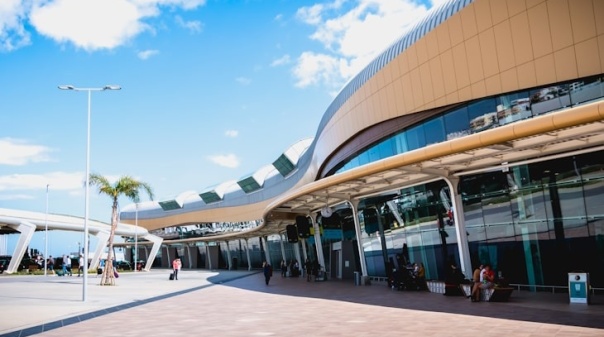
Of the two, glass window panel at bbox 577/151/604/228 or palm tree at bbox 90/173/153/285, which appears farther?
palm tree at bbox 90/173/153/285

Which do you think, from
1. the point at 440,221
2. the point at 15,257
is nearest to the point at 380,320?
the point at 440,221

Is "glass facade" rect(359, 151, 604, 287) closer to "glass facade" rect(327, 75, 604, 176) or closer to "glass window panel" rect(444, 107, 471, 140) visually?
"glass facade" rect(327, 75, 604, 176)

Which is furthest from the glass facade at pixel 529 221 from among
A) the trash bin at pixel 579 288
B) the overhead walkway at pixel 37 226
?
the overhead walkway at pixel 37 226

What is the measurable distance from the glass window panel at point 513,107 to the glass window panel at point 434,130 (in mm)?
3104

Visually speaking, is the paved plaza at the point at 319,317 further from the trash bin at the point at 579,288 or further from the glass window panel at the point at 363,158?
the glass window panel at the point at 363,158

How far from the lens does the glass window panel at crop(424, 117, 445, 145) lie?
22281mm

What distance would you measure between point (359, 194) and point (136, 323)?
43.0 ft

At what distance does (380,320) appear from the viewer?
12.3 meters

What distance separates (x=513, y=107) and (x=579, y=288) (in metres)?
7.48

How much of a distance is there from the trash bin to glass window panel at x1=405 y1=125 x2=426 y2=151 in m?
10.3

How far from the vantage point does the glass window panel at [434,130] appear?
2228cm

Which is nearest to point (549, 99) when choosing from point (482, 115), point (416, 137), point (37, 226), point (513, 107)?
point (513, 107)

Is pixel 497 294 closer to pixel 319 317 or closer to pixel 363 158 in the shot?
pixel 319 317

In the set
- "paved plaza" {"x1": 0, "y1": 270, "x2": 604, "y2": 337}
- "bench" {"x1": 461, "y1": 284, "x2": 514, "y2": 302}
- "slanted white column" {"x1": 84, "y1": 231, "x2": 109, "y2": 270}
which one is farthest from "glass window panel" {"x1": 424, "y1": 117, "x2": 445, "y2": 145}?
"slanted white column" {"x1": 84, "y1": 231, "x2": 109, "y2": 270}
